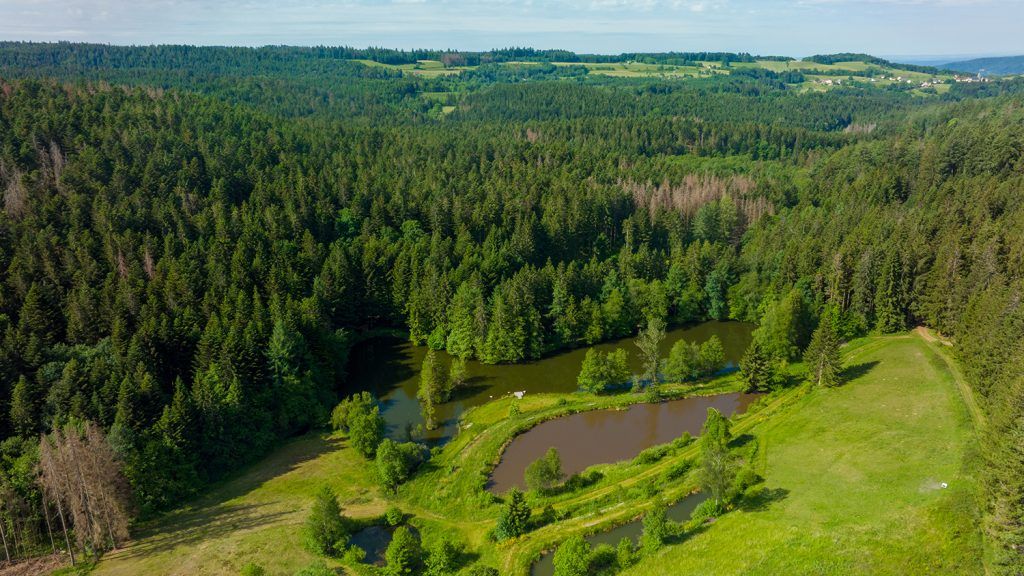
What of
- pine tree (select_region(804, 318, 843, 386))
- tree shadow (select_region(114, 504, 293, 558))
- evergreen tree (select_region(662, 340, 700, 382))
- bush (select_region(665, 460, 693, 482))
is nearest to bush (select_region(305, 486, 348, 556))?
tree shadow (select_region(114, 504, 293, 558))

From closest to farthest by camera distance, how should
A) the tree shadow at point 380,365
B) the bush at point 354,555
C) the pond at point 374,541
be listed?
the bush at point 354,555 → the pond at point 374,541 → the tree shadow at point 380,365

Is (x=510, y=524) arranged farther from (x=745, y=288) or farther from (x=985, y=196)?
(x=985, y=196)

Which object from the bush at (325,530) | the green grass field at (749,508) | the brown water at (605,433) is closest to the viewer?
the green grass field at (749,508)

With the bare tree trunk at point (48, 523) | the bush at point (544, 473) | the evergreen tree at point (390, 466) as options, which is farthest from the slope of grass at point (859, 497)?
the bare tree trunk at point (48, 523)

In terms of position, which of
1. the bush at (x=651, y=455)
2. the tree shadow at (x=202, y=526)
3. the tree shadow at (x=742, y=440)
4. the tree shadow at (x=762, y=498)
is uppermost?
the tree shadow at (x=762, y=498)

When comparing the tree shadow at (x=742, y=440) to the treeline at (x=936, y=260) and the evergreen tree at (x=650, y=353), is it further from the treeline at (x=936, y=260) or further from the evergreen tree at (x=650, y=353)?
the treeline at (x=936, y=260)

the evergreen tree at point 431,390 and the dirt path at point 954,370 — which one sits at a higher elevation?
the dirt path at point 954,370

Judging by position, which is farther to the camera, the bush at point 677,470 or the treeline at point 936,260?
the bush at point 677,470
